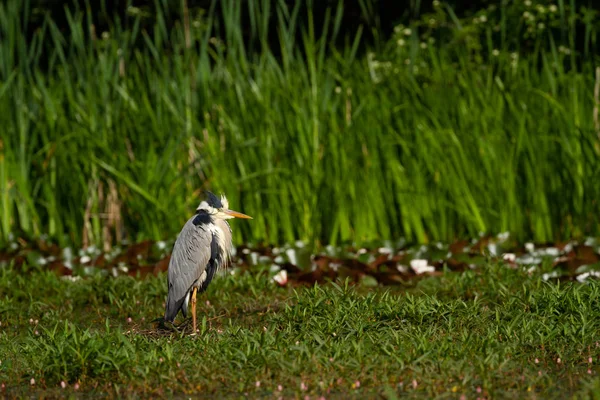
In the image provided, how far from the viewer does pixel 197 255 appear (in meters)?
4.78

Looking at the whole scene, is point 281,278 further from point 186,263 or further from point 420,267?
point 186,263

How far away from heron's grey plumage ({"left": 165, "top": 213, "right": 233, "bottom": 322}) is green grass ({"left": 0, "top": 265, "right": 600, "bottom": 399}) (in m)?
0.21

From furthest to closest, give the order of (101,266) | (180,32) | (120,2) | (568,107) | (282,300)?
(120,2) < (180,32) < (568,107) < (101,266) < (282,300)

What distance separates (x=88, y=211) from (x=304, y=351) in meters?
4.22

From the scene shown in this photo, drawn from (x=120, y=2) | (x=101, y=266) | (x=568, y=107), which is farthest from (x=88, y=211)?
(x=120, y=2)

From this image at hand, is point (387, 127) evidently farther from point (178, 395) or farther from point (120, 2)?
point (120, 2)

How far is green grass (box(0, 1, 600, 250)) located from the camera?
727 centimetres

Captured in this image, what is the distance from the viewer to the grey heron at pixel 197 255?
4746mm

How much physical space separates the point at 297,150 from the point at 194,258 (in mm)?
2705

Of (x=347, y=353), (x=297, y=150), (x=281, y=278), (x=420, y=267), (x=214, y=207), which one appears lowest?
(x=420, y=267)

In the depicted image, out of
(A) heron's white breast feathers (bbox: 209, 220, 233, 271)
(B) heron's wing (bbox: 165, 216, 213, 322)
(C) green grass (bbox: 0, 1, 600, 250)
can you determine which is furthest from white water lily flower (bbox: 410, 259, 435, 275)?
(B) heron's wing (bbox: 165, 216, 213, 322)

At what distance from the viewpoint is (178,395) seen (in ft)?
12.0

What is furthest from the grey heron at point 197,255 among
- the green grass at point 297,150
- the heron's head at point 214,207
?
the green grass at point 297,150

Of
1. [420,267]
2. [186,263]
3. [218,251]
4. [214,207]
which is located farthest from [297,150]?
[186,263]
